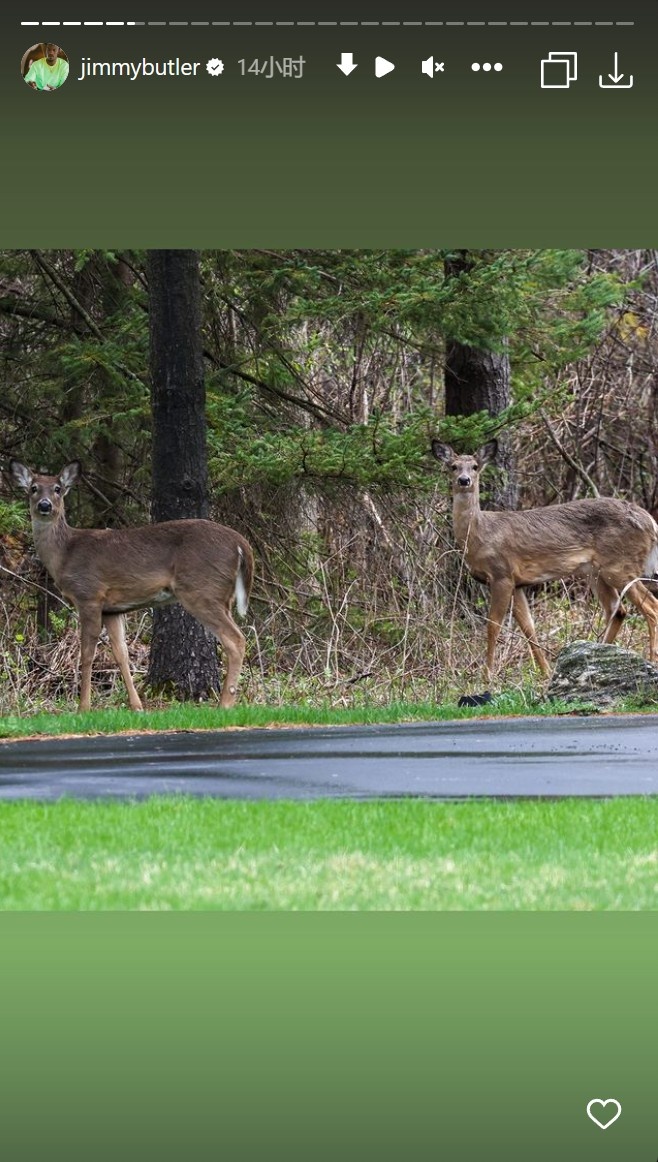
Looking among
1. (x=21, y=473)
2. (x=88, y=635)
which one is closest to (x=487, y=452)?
(x=88, y=635)

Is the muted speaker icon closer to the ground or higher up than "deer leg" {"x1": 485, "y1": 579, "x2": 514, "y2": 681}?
higher up

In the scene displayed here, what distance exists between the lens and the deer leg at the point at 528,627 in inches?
627

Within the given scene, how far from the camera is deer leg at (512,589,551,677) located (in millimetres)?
15938

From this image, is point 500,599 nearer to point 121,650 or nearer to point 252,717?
point 121,650

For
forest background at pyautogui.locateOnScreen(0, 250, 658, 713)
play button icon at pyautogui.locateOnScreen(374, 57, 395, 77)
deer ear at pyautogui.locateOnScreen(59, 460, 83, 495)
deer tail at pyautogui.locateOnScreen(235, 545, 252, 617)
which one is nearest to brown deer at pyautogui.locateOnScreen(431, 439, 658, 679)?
forest background at pyautogui.locateOnScreen(0, 250, 658, 713)

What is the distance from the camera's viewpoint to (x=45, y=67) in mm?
6895

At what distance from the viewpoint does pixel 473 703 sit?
44.8 ft

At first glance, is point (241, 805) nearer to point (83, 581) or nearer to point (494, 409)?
point (83, 581)

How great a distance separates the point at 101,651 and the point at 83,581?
8.56ft

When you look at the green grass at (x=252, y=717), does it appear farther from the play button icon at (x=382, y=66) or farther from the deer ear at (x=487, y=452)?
the play button icon at (x=382, y=66)

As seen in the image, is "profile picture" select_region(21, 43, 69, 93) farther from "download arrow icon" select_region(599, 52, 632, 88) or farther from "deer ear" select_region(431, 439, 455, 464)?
"deer ear" select_region(431, 439, 455, 464)

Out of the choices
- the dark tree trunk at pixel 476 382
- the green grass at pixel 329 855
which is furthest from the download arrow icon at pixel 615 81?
the dark tree trunk at pixel 476 382

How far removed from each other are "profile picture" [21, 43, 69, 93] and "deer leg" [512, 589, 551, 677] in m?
9.60

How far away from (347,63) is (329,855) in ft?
10.0
